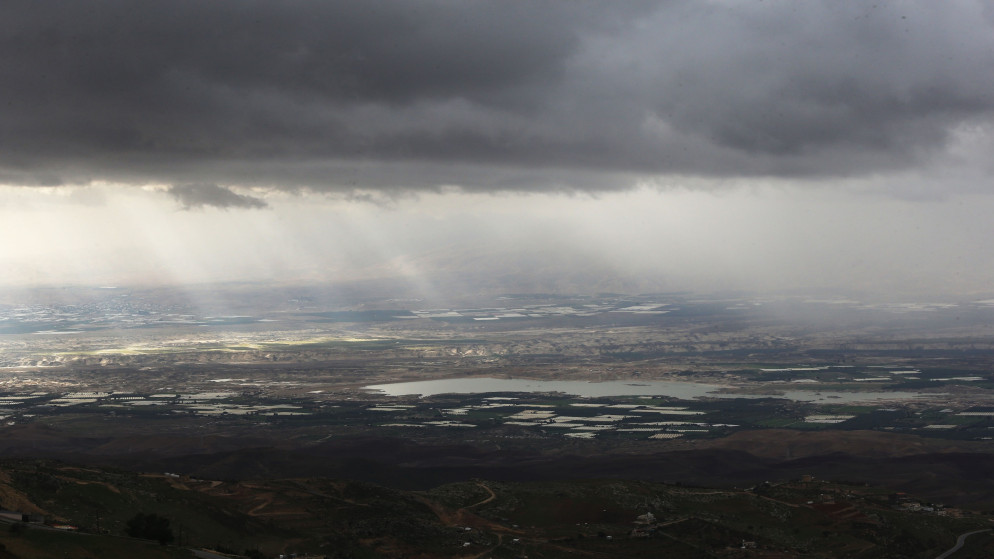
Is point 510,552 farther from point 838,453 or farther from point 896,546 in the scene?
point 838,453

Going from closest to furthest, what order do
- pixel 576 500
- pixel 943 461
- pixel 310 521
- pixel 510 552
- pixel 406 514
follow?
1. pixel 510 552
2. pixel 310 521
3. pixel 406 514
4. pixel 576 500
5. pixel 943 461

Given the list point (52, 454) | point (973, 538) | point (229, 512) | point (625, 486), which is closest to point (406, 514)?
point (229, 512)

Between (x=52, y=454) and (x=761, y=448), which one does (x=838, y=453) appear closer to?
(x=761, y=448)

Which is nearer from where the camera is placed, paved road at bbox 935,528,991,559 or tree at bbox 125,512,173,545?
tree at bbox 125,512,173,545

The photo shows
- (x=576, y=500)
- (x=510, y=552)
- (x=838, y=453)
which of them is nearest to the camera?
(x=510, y=552)

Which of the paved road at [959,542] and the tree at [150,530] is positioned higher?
the tree at [150,530]

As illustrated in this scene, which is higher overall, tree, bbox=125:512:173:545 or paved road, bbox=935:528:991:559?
tree, bbox=125:512:173:545

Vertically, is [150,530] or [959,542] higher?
[150,530]

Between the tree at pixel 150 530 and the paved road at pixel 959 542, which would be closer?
the tree at pixel 150 530

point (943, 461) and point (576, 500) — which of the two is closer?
point (576, 500)

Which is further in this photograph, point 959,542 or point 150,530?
point 959,542

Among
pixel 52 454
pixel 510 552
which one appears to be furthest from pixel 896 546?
pixel 52 454
